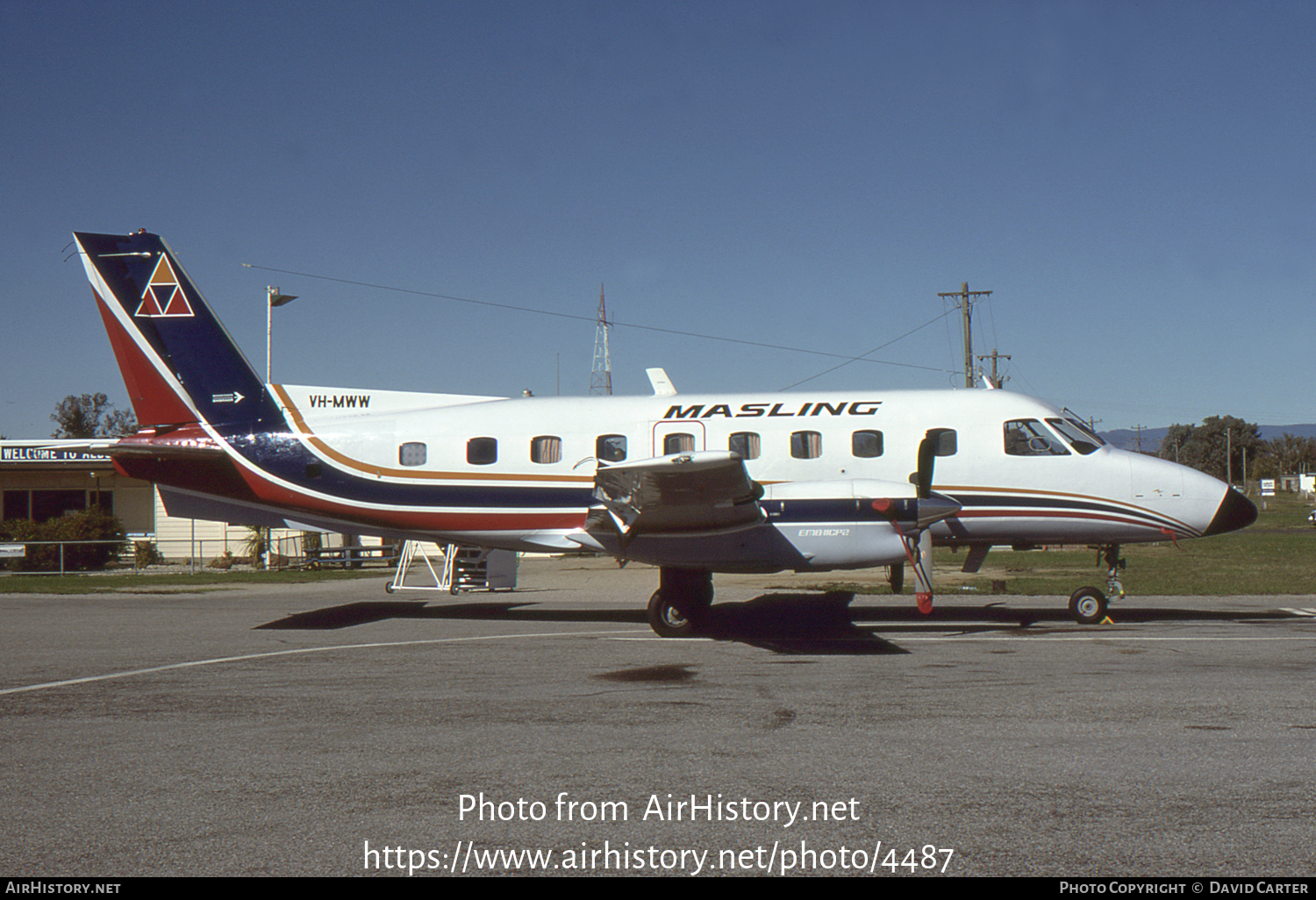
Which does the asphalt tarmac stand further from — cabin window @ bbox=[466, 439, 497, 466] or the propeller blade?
cabin window @ bbox=[466, 439, 497, 466]

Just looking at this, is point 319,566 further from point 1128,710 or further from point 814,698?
point 1128,710

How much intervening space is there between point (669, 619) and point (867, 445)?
12.5 feet

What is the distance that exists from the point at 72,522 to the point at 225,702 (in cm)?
2472

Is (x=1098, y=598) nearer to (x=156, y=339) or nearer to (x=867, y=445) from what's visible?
(x=867, y=445)

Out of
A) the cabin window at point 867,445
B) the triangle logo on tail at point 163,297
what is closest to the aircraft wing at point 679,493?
the cabin window at point 867,445

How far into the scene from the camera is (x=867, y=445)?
541 inches

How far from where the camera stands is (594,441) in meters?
14.3

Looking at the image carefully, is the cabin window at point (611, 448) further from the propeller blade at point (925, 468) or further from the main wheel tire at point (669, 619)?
the propeller blade at point (925, 468)

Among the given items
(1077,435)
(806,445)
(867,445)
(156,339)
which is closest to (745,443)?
(806,445)

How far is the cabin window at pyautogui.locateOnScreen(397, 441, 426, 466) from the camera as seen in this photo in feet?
48.1

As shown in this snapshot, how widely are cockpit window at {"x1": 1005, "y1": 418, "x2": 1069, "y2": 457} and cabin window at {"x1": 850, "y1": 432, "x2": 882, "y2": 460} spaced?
6.10 feet

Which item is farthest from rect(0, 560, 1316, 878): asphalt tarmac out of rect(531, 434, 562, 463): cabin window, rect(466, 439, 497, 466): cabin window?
rect(466, 439, 497, 466): cabin window

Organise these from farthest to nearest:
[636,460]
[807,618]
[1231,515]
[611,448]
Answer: [807,618]
[611,448]
[1231,515]
[636,460]
